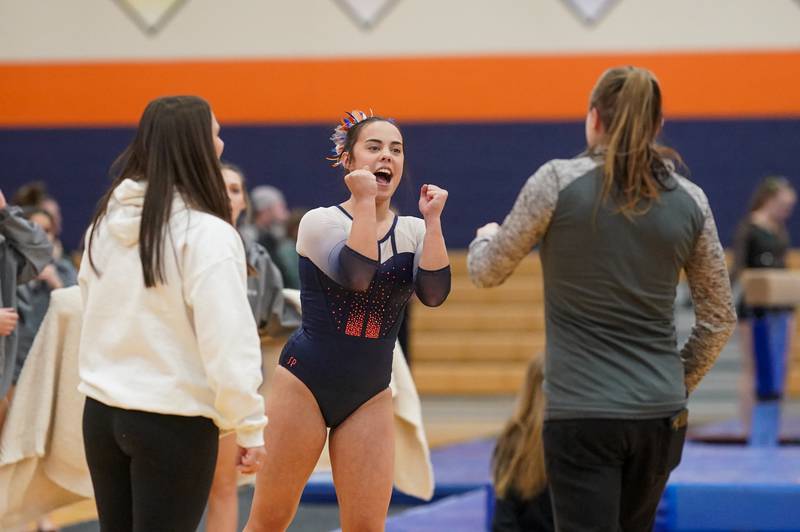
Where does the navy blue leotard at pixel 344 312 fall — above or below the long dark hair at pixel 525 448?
above

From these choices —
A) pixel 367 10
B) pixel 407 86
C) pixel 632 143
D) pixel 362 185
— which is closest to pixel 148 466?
pixel 362 185

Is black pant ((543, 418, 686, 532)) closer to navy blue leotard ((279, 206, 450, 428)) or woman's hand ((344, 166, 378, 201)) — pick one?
navy blue leotard ((279, 206, 450, 428))

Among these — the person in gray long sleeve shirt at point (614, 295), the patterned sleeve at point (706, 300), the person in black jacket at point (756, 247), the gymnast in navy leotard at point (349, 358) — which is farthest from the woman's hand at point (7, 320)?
the person in black jacket at point (756, 247)

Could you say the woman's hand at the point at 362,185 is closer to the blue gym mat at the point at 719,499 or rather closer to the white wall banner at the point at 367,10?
the blue gym mat at the point at 719,499

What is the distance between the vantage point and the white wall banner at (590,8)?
1118 cm

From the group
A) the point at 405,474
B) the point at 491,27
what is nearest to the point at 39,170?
the point at 491,27

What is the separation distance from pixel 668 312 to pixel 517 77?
890cm

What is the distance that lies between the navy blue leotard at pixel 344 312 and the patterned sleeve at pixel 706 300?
603mm

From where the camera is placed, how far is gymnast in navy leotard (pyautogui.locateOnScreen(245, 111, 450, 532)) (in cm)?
276

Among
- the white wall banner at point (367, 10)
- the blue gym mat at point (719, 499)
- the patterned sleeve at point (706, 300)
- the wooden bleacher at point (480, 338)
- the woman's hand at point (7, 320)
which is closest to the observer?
the patterned sleeve at point (706, 300)

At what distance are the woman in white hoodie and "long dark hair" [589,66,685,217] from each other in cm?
87

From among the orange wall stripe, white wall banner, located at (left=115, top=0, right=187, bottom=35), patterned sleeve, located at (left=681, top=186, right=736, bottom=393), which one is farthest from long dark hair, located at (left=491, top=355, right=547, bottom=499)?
white wall banner, located at (left=115, top=0, right=187, bottom=35)

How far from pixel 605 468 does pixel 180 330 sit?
1.00 meters

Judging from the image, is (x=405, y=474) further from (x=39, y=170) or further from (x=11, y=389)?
(x=39, y=170)
